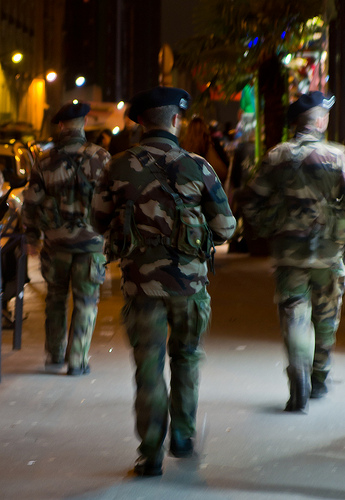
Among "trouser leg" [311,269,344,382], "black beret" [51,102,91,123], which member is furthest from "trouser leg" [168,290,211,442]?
"black beret" [51,102,91,123]

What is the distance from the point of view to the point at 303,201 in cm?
575

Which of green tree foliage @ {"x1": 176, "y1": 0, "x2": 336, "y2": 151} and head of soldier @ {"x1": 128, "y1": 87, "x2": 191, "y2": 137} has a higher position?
green tree foliage @ {"x1": 176, "y1": 0, "x2": 336, "y2": 151}

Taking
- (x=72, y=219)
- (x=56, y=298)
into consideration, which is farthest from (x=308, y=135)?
(x=56, y=298)

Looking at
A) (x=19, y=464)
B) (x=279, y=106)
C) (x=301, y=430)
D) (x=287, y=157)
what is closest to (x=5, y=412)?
(x=19, y=464)

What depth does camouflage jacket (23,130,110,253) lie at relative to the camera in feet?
23.0

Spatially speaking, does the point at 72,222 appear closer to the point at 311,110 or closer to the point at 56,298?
the point at 56,298

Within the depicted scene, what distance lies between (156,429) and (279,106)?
33.0 ft

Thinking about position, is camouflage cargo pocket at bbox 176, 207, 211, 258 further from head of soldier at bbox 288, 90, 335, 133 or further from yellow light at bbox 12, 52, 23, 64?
yellow light at bbox 12, 52, 23, 64

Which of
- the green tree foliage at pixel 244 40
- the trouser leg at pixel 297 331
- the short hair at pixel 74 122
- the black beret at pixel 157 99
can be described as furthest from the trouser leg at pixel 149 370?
the green tree foliage at pixel 244 40

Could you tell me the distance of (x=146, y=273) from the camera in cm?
470

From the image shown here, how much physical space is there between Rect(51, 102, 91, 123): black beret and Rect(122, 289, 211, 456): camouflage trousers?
270cm

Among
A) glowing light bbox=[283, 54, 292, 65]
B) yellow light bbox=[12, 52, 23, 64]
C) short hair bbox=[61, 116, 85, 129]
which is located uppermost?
yellow light bbox=[12, 52, 23, 64]

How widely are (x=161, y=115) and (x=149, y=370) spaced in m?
1.38

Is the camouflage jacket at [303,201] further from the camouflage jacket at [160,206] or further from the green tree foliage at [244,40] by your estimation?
the green tree foliage at [244,40]
